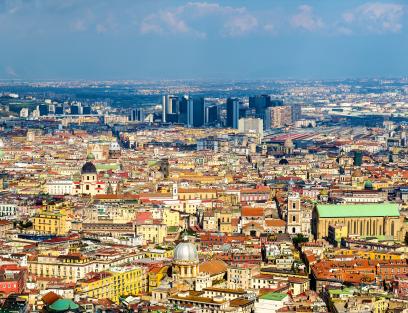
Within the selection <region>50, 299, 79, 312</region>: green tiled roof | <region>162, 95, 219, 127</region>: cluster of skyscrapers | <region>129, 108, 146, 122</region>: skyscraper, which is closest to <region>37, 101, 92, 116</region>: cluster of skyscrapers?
<region>129, 108, 146, 122</region>: skyscraper

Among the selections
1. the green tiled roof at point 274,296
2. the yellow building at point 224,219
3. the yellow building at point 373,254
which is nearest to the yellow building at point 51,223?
the yellow building at point 224,219

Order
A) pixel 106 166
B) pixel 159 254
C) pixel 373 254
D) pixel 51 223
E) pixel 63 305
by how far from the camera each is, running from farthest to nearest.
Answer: pixel 106 166 → pixel 51 223 → pixel 373 254 → pixel 159 254 → pixel 63 305

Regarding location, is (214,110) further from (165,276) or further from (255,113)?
(165,276)

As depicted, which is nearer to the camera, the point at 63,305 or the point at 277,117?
the point at 63,305

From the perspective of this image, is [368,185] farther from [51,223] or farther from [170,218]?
[51,223]

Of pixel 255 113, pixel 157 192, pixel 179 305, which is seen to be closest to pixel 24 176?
pixel 157 192

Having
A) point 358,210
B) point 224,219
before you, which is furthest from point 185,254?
point 358,210
